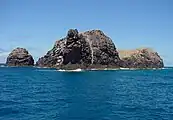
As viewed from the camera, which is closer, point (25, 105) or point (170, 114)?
point (170, 114)

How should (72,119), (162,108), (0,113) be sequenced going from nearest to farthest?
(72,119), (0,113), (162,108)

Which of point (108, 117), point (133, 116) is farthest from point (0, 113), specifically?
point (133, 116)

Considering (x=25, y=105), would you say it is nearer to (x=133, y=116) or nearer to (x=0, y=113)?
(x=0, y=113)

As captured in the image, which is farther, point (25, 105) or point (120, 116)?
point (25, 105)

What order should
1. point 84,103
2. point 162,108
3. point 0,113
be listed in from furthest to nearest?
1. point 84,103
2. point 162,108
3. point 0,113

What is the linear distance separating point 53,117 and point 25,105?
14.2 m

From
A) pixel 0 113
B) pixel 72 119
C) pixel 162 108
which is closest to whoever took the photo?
pixel 72 119

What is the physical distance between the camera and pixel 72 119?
53.1 meters

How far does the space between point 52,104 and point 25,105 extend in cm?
557

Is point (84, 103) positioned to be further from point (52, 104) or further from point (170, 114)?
point (170, 114)

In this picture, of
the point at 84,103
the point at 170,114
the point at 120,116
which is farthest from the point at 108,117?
the point at 84,103

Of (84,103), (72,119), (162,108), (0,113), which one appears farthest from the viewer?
(84,103)

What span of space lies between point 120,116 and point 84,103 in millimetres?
15973

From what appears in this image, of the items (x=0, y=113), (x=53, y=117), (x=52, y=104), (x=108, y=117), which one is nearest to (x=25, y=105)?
(x=52, y=104)
